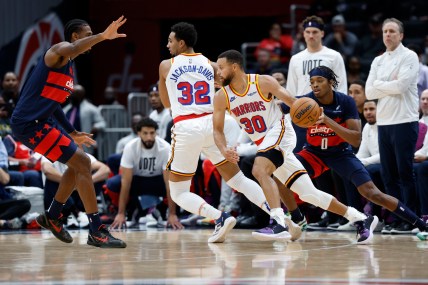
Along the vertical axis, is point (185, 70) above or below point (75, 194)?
above

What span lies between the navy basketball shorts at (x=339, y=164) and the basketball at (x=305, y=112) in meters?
0.90

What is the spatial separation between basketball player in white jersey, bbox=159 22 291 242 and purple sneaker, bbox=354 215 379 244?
934mm

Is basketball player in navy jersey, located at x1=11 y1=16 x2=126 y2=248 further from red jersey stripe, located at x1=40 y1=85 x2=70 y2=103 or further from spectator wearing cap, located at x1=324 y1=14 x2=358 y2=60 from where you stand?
spectator wearing cap, located at x1=324 y1=14 x2=358 y2=60

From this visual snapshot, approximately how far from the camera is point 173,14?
69.4 ft

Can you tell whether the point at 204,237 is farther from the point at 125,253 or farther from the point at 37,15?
the point at 37,15

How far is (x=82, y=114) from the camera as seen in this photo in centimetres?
1553

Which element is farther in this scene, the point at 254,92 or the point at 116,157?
the point at 116,157

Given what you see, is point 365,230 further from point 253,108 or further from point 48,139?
point 48,139

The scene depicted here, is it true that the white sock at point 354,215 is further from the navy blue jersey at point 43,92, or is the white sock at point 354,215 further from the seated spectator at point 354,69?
the seated spectator at point 354,69

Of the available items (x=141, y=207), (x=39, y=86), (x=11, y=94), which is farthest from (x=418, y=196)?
(x=11, y=94)

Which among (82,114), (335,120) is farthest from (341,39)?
(335,120)

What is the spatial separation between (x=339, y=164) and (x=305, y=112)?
1036 millimetres

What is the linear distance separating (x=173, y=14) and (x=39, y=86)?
12.9 meters

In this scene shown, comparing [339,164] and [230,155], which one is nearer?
[230,155]
